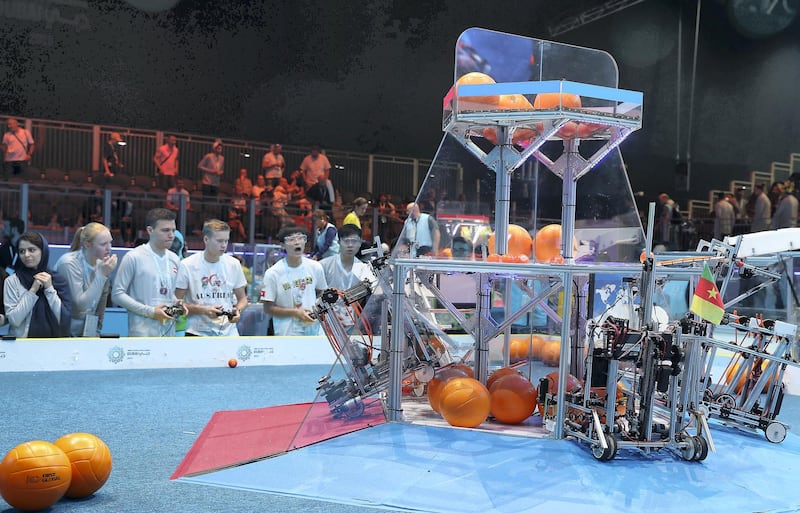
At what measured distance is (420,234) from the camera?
566 centimetres

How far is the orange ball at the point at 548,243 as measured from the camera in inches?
225

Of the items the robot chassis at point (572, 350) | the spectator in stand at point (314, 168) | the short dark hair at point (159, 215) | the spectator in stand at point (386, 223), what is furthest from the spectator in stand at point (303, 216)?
the robot chassis at point (572, 350)

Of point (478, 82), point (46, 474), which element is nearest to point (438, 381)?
point (478, 82)

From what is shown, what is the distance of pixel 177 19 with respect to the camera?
18.5m

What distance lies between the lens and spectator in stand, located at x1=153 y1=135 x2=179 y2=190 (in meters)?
15.3

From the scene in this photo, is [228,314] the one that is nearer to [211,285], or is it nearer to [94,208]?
[211,285]

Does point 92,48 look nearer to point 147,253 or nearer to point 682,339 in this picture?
point 147,253

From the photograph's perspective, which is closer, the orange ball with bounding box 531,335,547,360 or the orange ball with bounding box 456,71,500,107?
the orange ball with bounding box 456,71,500,107

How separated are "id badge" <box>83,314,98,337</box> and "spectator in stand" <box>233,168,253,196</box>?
26.6ft

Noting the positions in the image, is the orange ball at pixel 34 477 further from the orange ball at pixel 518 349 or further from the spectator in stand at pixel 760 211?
the spectator in stand at pixel 760 211

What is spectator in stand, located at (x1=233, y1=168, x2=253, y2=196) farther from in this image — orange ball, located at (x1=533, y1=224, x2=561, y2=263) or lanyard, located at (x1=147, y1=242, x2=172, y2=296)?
orange ball, located at (x1=533, y1=224, x2=561, y2=263)

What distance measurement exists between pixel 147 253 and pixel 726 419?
5.79 metres

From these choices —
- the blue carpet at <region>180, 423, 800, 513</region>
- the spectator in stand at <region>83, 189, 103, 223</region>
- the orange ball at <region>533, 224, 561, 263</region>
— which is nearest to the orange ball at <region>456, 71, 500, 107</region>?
the orange ball at <region>533, 224, 561, 263</region>

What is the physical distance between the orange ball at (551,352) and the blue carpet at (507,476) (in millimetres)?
901
